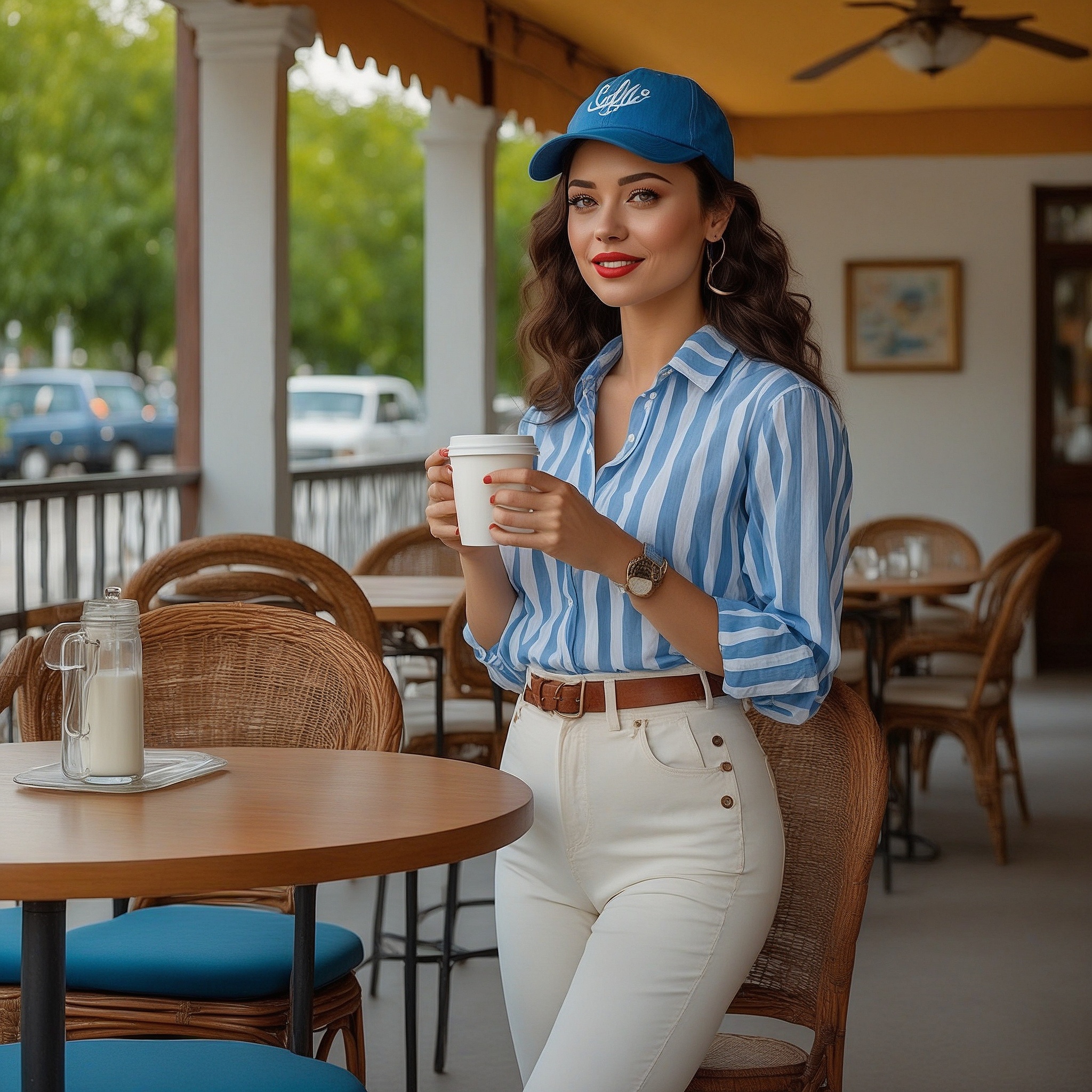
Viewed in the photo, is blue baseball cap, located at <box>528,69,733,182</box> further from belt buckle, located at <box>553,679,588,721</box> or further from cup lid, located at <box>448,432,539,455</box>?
belt buckle, located at <box>553,679,588,721</box>

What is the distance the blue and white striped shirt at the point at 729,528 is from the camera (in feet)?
4.61

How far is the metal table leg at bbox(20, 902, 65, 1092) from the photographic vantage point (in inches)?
51.7

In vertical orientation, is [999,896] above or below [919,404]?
below

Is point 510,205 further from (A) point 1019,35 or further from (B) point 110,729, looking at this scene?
(B) point 110,729

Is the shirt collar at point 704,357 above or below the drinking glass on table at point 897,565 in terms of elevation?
above

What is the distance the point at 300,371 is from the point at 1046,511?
72.1 feet

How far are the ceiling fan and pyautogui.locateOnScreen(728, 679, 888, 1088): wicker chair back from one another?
3.50 metres

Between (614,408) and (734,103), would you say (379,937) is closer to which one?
(614,408)

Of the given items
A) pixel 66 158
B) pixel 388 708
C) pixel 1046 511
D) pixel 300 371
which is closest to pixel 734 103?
pixel 1046 511

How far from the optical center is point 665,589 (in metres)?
1.38

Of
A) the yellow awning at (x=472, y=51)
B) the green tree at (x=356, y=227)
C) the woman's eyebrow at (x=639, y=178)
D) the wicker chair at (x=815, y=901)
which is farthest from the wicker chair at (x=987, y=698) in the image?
the green tree at (x=356, y=227)

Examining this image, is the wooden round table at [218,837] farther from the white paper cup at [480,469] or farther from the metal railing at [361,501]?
the metal railing at [361,501]

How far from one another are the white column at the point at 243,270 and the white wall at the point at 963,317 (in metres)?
3.75

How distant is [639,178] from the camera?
4.99ft
